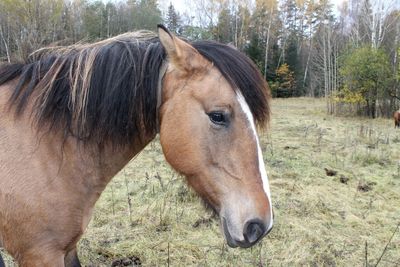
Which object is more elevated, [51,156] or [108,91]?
[108,91]

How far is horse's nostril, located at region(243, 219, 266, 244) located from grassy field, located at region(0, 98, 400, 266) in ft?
1.29

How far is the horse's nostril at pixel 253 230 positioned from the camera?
1.55 metres

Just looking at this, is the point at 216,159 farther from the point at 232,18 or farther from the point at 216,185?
the point at 232,18

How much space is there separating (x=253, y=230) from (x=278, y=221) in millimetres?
2795

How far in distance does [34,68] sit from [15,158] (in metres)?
0.51

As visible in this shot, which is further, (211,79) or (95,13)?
(95,13)

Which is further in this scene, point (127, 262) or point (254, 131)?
point (127, 262)

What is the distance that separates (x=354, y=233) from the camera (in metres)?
4.17

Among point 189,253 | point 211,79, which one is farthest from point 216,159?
point 189,253

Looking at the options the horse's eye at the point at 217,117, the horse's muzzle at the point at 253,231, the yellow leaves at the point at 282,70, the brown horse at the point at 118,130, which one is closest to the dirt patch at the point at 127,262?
the brown horse at the point at 118,130

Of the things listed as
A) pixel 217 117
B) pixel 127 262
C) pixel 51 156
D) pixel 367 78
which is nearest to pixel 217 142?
pixel 217 117

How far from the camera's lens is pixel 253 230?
A: 156cm

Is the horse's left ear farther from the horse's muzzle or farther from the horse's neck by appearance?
the horse's muzzle

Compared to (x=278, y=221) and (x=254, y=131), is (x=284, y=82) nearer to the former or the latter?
(x=278, y=221)
